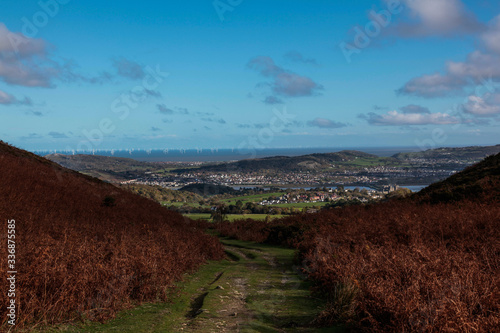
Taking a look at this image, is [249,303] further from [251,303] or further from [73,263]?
[73,263]

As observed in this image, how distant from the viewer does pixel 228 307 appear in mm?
12117

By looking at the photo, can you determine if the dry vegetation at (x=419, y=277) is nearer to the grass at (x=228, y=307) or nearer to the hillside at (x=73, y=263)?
the grass at (x=228, y=307)

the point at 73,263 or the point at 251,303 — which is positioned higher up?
the point at 73,263

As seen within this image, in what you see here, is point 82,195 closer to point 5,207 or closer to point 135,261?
point 5,207

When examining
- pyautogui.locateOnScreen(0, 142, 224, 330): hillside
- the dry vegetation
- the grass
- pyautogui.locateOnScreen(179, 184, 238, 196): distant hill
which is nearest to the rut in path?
the grass

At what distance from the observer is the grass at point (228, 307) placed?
9.49 metres

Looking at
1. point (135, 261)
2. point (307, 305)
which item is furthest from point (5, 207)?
point (307, 305)

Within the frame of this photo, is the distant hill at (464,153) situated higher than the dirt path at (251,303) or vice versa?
the distant hill at (464,153)

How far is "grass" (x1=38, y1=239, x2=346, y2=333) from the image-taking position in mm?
9492

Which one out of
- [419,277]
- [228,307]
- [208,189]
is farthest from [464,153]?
[419,277]

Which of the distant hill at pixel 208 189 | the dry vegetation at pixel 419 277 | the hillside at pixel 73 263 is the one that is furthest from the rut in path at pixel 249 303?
the distant hill at pixel 208 189

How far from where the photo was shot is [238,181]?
167 m

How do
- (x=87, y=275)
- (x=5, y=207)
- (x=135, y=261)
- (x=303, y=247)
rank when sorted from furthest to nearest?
(x=303, y=247) → (x=5, y=207) → (x=135, y=261) → (x=87, y=275)

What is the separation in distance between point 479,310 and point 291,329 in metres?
4.88
